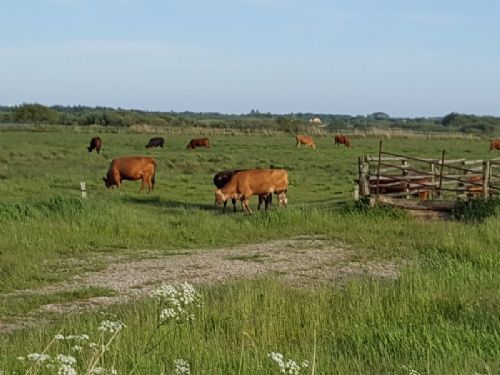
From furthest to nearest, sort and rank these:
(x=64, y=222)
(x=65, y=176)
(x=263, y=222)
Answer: (x=65, y=176) < (x=263, y=222) < (x=64, y=222)

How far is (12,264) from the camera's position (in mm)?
12094

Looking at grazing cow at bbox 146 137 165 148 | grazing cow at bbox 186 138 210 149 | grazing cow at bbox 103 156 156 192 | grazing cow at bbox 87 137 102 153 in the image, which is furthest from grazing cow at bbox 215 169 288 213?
grazing cow at bbox 186 138 210 149

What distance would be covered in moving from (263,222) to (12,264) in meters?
6.28

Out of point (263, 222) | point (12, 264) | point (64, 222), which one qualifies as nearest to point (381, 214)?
point (263, 222)

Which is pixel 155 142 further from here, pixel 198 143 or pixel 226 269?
pixel 226 269

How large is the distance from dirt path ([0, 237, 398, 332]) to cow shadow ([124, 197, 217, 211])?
665 cm

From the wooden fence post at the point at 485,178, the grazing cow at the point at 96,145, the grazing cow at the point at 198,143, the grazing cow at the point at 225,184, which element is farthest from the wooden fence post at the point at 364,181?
the grazing cow at the point at 198,143

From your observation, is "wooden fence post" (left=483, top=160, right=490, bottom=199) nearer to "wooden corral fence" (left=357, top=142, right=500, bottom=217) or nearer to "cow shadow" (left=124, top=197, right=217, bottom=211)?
"wooden corral fence" (left=357, top=142, right=500, bottom=217)

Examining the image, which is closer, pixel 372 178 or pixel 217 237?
pixel 217 237

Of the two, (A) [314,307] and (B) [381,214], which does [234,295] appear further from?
(B) [381,214]

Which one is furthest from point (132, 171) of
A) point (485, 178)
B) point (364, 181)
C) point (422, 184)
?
point (485, 178)

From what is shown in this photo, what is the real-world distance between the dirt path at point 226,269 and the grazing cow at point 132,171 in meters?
12.6

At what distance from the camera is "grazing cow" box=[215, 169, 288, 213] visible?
20.6 metres

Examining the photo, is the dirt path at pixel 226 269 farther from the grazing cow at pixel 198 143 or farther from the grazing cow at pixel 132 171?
the grazing cow at pixel 198 143
